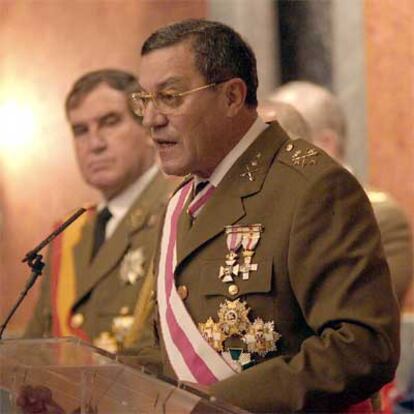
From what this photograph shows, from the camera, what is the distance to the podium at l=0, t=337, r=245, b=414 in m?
1.73

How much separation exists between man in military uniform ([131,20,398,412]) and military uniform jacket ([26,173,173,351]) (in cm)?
80

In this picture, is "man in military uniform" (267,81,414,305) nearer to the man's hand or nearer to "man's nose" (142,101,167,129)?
"man's nose" (142,101,167,129)

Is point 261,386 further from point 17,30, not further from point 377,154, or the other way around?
point 17,30

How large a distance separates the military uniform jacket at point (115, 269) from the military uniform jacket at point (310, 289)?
38.1 inches

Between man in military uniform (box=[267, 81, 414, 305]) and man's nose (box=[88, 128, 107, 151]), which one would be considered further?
man's nose (box=[88, 128, 107, 151])

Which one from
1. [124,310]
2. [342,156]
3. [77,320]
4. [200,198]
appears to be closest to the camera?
[200,198]

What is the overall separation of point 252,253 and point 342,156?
58.9 inches

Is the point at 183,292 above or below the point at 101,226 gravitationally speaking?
above

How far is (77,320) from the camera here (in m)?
3.24

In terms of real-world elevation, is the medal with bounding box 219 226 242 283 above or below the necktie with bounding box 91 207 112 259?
above

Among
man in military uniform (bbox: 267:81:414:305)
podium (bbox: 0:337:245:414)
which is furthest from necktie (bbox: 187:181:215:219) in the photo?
man in military uniform (bbox: 267:81:414:305)

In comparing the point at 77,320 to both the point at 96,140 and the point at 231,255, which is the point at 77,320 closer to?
the point at 96,140

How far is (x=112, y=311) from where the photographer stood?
10.3 feet

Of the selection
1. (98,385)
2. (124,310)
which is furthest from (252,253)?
(124,310)
